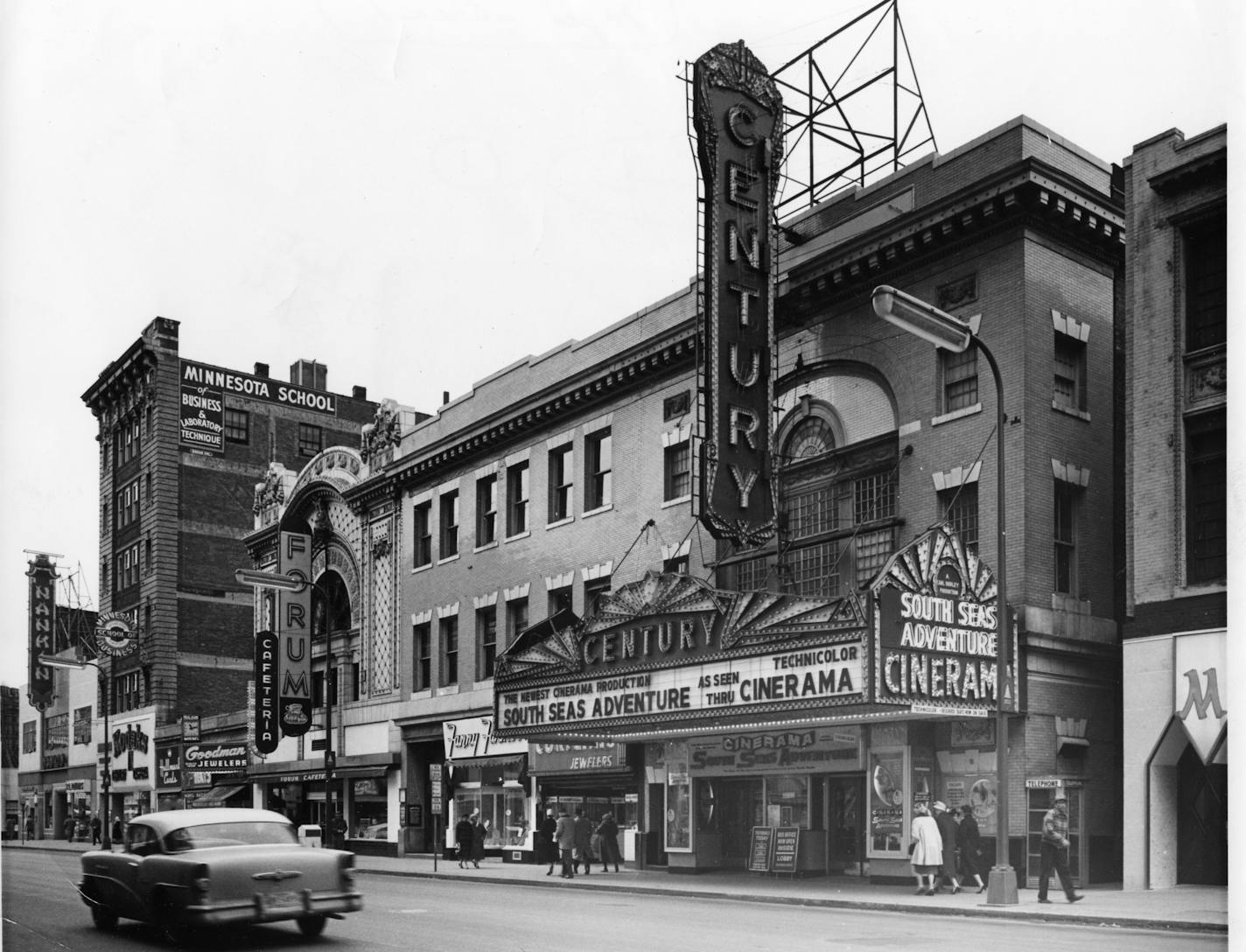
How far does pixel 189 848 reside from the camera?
15750mm

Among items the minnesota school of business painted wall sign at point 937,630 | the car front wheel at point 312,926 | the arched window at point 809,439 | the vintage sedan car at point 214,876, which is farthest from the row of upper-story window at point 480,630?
the car front wheel at point 312,926

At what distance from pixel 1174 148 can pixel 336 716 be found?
3363 centimetres

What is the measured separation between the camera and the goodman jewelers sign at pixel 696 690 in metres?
24.8

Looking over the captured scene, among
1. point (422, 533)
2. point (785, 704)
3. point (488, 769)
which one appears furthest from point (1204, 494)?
point (422, 533)

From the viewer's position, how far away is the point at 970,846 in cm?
2528

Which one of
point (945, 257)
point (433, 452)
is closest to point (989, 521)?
point (945, 257)

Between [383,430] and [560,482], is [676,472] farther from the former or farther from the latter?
[383,430]

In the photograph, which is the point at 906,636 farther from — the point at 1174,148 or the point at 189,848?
the point at 189,848

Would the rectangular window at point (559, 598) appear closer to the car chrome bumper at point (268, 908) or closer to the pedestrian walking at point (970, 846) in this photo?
the pedestrian walking at point (970, 846)

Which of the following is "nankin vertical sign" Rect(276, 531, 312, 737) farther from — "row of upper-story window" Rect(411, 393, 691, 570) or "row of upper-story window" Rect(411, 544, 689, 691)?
"row of upper-story window" Rect(411, 393, 691, 570)

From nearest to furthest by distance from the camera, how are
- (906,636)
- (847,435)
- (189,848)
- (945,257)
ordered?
(189,848) < (906,636) < (945,257) < (847,435)

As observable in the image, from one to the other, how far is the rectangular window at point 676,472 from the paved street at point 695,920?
10890 mm

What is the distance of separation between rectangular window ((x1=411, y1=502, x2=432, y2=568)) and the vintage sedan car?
92.3ft

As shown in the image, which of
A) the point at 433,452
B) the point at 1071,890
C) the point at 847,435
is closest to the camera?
the point at 1071,890
